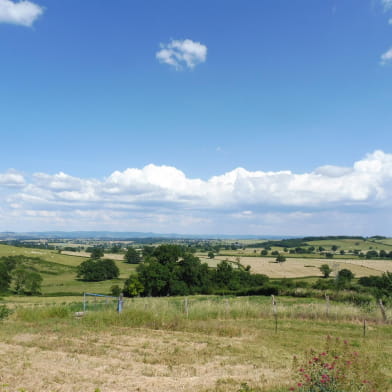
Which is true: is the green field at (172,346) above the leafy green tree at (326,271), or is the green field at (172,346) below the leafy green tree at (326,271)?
above

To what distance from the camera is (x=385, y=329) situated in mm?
22312

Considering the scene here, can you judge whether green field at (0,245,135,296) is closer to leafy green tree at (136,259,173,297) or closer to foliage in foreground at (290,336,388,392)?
leafy green tree at (136,259,173,297)

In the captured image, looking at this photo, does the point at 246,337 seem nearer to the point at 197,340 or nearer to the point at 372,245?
the point at 197,340

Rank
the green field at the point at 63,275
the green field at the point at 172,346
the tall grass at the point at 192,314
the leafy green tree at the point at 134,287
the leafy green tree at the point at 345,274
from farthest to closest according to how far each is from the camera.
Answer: the leafy green tree at the point at 345,274, the green field at the point at 63,275, the leafy green tree at the point at 134,287, the tall grass at the point at 192,314, the green field at the point at 172,346

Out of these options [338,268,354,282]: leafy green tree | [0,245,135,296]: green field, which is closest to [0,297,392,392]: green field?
[0,245,135,296]: green field

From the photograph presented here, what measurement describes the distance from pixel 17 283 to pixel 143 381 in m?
75.3

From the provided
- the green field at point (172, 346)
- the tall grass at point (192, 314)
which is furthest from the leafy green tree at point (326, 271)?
the green field at point (172, 346)

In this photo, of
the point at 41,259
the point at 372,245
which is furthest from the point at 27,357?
the point at 372,245

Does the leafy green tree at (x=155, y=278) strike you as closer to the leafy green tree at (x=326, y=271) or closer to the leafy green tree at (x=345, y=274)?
the leafy green tree at (x=345, y=274)

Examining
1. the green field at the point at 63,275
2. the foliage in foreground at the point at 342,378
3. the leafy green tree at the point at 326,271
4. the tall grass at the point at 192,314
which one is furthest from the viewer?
the leafy green tree at the point at 326,271

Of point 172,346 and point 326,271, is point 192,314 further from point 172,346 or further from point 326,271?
point 326,271

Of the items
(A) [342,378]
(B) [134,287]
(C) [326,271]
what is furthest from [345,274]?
(A) [342,378]

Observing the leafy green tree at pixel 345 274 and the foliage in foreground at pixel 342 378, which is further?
the leafy green tree at pixel 345 274

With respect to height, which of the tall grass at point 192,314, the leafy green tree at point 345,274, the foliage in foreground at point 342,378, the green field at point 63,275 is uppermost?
the foliage in foreground at point 342,378
